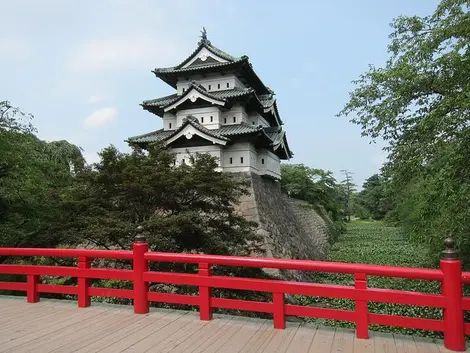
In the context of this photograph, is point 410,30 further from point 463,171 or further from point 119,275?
point 119,275

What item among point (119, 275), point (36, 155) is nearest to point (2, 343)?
point (119, 275)

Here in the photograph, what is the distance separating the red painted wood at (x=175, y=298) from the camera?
485cm

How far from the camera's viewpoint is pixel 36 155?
1032 cm

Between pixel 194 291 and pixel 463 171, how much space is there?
7.31 metres

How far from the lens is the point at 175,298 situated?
496 centimetres

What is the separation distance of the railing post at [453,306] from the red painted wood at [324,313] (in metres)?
0.92

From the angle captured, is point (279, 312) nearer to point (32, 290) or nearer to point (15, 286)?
point (32, 290)

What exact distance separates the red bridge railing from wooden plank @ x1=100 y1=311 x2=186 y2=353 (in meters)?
0.24

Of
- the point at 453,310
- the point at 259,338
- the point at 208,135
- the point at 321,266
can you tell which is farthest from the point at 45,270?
the point at 208,135

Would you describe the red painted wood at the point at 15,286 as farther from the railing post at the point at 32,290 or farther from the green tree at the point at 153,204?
the green tree at the point at 153,204

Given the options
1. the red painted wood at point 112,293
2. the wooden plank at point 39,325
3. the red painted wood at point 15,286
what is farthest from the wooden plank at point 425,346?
the red painted wood at point 15,286

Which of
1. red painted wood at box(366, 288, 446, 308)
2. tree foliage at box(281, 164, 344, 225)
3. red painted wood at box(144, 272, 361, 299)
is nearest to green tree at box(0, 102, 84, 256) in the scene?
red painted wood at box(144, 272, 361, 299)

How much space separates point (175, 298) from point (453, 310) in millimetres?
3294

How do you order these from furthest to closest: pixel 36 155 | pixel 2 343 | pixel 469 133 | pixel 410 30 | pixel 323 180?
pixel 323 180
pixel 36 155
pixel 410 30
pixel 469 133
pixel 2 343
